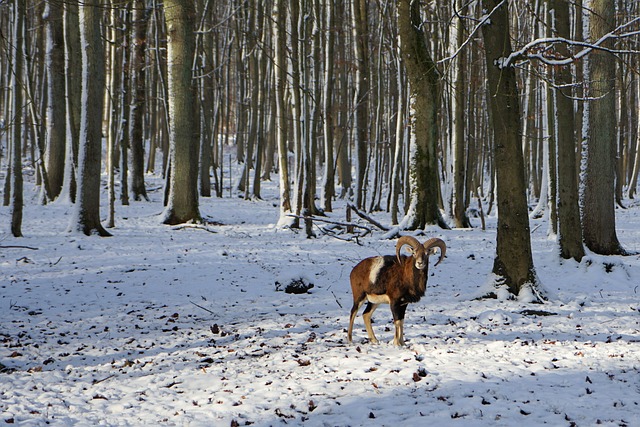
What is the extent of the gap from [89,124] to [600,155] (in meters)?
12.1

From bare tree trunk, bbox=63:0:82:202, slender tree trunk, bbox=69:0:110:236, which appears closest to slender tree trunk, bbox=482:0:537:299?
slender tree trunk, bbox=69:0:110:236

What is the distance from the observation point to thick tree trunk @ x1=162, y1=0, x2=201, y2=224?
56.4ft

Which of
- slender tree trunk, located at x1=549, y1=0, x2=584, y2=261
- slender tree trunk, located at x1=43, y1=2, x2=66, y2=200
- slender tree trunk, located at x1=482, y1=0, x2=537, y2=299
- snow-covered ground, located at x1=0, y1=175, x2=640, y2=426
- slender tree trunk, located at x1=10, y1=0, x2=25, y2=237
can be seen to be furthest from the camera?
slender tree trunk, located at x1=43, y1=2, x2=66, y2=200

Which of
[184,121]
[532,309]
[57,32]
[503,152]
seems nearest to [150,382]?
[532,309]

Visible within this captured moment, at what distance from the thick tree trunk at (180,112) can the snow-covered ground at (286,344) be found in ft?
13.0

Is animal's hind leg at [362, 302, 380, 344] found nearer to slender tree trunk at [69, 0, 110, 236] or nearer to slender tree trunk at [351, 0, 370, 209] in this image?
slender tree trunk at [69, 0, 110, 236]

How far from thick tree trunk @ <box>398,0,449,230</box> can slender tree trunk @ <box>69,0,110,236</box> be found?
8111 millimetres

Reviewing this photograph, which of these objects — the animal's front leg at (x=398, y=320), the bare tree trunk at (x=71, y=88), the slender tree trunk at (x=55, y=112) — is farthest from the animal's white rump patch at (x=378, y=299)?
the slender tree trunk at (x=55, y=112)

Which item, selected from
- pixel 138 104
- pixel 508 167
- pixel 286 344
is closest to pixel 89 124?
pixel 286 344

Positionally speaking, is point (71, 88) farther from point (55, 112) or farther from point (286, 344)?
point (286, 344)

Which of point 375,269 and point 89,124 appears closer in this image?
point 375,269

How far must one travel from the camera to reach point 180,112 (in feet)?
56.3

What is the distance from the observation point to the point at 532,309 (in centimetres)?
820

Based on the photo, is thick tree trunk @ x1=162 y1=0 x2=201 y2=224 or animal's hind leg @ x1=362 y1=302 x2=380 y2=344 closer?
animal's hind leg @ x1=362 y1=302 x2=380 y2=344
